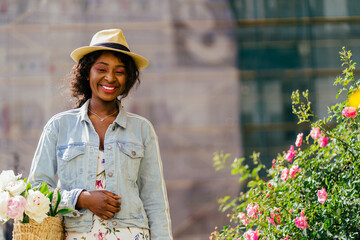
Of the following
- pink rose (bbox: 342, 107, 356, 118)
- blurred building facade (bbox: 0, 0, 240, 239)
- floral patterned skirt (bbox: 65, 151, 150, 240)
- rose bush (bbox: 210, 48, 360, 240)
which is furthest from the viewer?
blurred building facade (bbox: 0, 0, 240, 239)

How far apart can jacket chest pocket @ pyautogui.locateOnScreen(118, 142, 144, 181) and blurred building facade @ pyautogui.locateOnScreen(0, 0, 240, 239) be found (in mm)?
2234

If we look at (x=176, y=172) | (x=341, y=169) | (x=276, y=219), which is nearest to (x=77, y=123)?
(x=276, y=219)

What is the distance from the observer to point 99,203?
145cm

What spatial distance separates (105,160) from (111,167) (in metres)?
0.02

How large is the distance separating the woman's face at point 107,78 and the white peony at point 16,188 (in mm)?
317

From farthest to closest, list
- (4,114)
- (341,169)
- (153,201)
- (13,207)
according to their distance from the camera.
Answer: (4,114) → (341,169) → (153,201) → (13,207)

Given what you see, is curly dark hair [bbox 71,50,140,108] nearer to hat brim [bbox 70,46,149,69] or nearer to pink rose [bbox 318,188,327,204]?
hat brim [bbox 70,46,149,69]

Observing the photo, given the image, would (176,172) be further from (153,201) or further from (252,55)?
(153,201)

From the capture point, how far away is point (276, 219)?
1.99 meters

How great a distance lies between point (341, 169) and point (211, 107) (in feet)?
6.42

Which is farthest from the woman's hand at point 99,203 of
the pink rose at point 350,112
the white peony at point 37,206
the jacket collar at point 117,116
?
the pink rose at point 350,112

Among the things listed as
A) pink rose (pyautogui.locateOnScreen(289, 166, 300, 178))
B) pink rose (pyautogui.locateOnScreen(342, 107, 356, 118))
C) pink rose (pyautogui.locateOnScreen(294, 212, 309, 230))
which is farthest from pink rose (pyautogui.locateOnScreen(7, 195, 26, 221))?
pink rose (pyautogui.locateOnScreen(342, 107, 356, 118))

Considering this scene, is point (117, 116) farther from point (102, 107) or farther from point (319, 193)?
point (319, 193)

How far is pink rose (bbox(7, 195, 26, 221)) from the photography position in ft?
4.43
